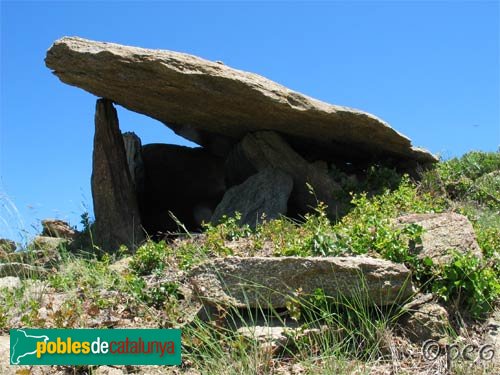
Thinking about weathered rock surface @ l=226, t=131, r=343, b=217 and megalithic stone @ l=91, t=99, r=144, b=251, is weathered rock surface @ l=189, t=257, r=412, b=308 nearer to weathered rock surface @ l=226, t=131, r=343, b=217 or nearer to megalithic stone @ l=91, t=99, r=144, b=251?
weathered rock surface @ l=226, t=131, r=343, b=217

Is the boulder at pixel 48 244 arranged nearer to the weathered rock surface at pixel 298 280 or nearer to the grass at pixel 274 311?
the grass at pixel 274 311

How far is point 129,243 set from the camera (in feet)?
40.1

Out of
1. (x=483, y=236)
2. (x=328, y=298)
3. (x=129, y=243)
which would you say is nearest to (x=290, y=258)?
(x=328, y=298)

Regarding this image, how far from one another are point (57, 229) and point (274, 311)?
8.92m

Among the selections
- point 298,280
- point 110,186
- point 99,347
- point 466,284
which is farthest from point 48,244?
point 466,284

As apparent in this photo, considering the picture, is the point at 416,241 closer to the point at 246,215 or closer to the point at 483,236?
the point at 483,236

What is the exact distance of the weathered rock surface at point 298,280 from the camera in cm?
650

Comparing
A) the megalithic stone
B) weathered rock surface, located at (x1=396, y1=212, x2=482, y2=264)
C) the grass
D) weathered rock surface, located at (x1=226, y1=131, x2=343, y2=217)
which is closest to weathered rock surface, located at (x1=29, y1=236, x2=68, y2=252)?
the megalithic stone

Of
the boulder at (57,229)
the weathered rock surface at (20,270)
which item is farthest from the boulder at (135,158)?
the weathered rock surface at (20,270)

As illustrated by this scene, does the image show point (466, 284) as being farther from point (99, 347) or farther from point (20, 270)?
point (20, 270)

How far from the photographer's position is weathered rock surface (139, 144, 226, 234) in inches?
587

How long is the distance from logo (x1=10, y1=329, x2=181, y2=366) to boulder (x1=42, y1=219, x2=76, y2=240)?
24.3 ft

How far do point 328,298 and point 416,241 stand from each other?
133 centimetres

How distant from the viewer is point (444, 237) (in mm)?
7418
